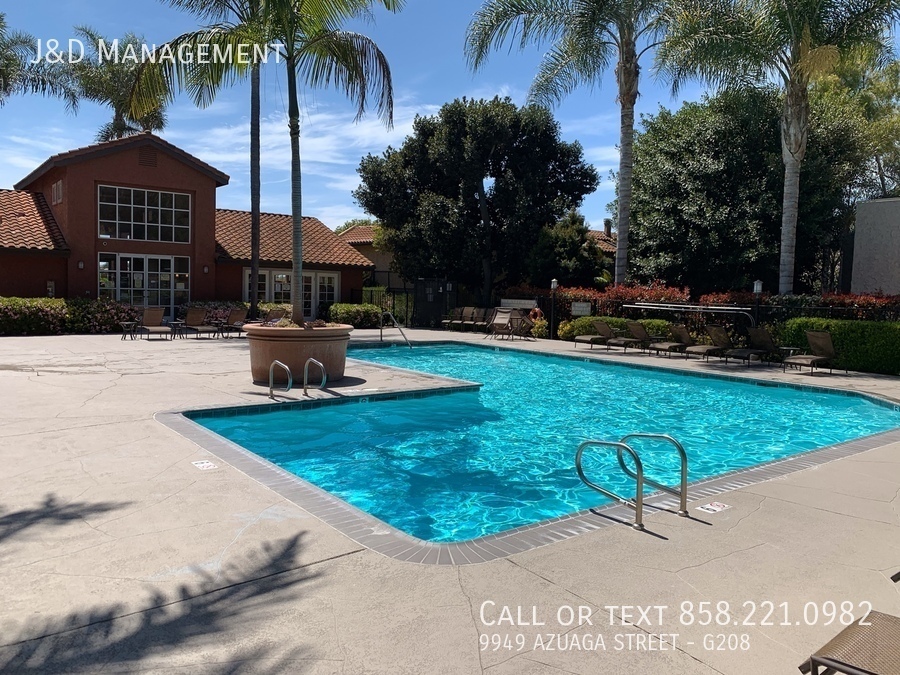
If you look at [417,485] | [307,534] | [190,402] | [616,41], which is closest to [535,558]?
[307,534]

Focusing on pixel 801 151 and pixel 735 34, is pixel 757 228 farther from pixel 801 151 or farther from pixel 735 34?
pixel 735 34

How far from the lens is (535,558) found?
12.9 feet

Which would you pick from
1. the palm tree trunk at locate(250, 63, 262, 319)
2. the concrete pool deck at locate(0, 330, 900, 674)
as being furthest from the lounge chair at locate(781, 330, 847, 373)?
the palm tree trunk at locate(250, 63, 262, 319)

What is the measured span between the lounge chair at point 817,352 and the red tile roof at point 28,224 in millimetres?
22310

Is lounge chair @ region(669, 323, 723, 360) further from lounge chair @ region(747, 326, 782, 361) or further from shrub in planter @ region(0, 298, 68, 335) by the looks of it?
shrub in planter @ region(0, 298, 68, 335)

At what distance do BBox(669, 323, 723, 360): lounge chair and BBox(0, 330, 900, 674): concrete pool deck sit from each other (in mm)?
9893

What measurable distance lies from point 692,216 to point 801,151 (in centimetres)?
477

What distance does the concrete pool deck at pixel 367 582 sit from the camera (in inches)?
112

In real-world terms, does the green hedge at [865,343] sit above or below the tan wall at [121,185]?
below

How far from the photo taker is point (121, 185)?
2320 cm

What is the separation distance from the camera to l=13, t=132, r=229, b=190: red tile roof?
21859 mm

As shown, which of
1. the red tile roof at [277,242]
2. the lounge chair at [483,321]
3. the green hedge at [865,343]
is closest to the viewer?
the green hedge at [865,343]

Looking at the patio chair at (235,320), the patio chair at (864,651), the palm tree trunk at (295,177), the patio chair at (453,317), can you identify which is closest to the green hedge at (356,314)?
the patio chair at (453,317)

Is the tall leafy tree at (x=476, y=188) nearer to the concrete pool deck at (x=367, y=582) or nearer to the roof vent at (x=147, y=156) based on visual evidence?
the roof vent at (x=147, y=156)
